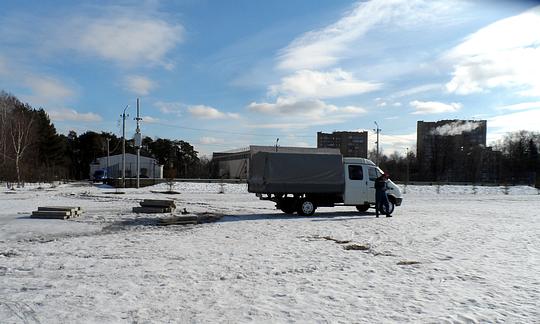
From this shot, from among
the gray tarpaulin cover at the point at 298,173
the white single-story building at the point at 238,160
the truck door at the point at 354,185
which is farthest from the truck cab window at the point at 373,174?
the white single-story building at the point at 238,160

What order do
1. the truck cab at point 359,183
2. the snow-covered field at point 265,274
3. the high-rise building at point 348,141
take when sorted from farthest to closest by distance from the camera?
the high-rise building at point 348,141
the truck cab at point 359,183
the snow-covered field at point 265,274

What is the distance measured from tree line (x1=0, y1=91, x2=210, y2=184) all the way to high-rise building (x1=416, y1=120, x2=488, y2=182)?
162 ft

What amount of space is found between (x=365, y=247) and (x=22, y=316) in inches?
310

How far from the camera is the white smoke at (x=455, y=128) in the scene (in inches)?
Answer: 4419

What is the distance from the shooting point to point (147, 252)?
34.9 ft

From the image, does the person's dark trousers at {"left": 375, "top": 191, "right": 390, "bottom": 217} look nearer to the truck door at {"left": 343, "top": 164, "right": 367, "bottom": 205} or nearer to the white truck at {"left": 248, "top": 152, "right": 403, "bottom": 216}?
the white truck at {"left": 248, "top": 152, "right": 403, "bottom": 216}

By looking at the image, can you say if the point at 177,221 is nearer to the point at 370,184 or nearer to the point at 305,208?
the point at 305,208

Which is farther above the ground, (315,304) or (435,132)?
(435,132)

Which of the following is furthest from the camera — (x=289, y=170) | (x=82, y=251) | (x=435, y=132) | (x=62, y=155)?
(x=435, y=132)

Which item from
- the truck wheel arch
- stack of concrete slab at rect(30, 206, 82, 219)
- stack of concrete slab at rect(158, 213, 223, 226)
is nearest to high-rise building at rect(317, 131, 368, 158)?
the truck wheel arch

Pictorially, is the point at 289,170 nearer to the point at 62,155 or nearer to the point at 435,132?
the point at 62,155

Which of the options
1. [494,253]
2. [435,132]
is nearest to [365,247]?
[494,253]

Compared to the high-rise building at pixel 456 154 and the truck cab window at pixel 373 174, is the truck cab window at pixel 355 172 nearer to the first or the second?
the truck cab window at pixel 373 174

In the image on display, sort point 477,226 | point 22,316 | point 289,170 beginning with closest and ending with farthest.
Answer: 1. point 22,316
2. point 477,226
3. point 289,170
